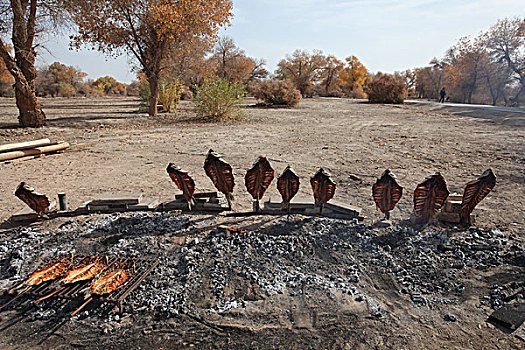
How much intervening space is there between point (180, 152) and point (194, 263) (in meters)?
5.21

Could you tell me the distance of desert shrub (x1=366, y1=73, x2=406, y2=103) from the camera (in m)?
25.0

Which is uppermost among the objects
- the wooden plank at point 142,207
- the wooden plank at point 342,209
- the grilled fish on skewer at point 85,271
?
the wooden plank at point 342,209

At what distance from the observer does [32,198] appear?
3607mm

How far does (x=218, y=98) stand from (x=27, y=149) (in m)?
7.66

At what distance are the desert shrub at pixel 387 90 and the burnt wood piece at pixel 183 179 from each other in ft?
80.9

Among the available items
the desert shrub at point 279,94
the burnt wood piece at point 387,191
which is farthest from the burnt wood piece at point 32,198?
the desert shrub at point 279,94

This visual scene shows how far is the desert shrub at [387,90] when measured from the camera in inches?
984

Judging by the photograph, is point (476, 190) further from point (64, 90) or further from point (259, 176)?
point (64, 90)

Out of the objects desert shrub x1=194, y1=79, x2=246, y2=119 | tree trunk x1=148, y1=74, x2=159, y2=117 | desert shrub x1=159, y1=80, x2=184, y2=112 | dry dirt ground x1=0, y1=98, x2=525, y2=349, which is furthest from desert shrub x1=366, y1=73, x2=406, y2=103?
tree trunk x1=148, y1=74, x2=159, y2=117

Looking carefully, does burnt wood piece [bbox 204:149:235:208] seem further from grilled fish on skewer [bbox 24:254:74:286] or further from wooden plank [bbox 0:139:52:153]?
wooden plank [bbox 0:139:52:153]

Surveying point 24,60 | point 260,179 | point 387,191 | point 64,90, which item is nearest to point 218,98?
point 24,60

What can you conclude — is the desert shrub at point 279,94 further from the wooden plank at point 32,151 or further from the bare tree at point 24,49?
the wooden plank at point 32,151

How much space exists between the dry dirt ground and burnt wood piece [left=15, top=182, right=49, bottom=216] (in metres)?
0.25

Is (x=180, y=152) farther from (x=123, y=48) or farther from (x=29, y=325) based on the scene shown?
(x=123, y=48)
